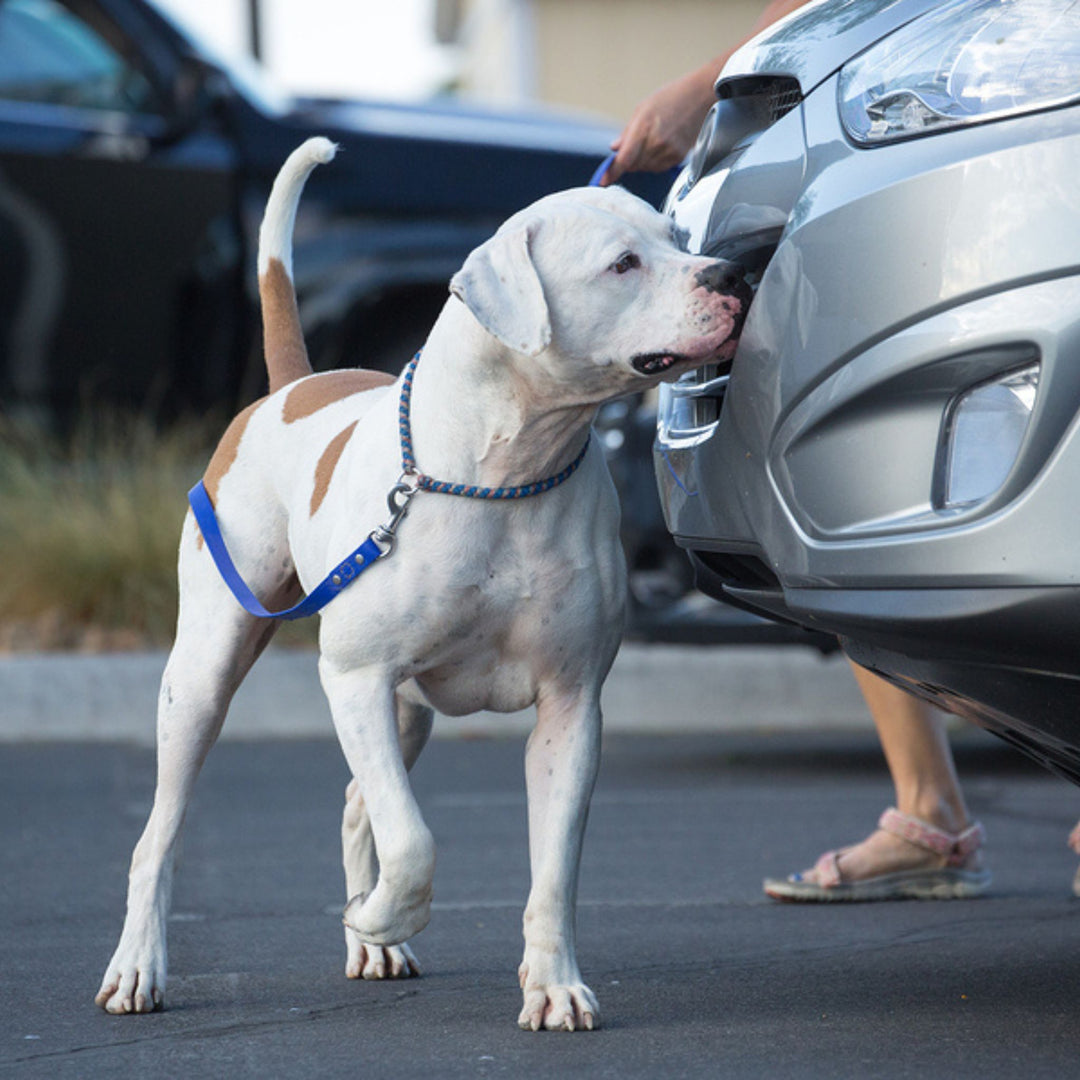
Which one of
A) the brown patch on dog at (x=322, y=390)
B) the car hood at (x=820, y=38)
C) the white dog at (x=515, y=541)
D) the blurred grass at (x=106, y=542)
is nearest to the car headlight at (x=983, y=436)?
the white dog at (x=515, y=541)

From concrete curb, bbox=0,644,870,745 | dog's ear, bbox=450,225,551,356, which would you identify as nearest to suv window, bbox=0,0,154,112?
concrete curb, bbox=0,644,870,745

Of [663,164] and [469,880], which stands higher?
[663,164]

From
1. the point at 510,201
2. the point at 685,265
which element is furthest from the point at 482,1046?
the point at 510,201

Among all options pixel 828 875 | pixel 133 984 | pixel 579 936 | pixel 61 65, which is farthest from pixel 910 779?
pixel 61 65

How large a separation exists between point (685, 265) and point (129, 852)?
2484mm

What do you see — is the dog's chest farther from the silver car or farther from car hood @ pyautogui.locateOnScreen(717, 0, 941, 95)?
car hood @ pyautogui.locateOnScreen(717, 0, 941, 95)

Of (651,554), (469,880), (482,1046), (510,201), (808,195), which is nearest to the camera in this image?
(808,195)

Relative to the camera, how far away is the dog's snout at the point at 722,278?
267 centimetres

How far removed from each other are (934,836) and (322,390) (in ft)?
5.32

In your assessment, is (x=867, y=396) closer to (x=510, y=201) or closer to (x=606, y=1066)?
(x=606, y=1066)

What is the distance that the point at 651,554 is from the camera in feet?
19.3

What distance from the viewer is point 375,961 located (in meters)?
3.20

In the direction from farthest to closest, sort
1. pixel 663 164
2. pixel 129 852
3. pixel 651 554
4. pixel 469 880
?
pixel 651 554 → pixel 129 852 → pixel 469 880 → pixel 663 164

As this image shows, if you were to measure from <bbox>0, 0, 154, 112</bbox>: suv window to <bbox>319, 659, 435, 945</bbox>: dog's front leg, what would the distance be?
15.5ft
